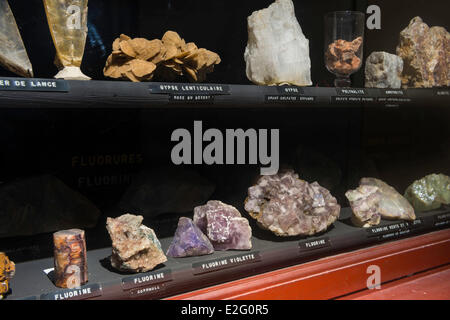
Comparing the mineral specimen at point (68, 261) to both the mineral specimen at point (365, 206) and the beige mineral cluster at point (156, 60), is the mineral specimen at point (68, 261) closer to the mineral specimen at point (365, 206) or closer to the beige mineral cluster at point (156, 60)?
the beige mineral cluster at point (156, 60)

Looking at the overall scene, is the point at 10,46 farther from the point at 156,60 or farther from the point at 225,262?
the point at 225,262

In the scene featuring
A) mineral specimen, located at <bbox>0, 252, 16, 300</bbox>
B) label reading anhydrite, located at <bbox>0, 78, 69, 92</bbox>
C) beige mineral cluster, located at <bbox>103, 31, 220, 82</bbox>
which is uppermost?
beige mineral cluster, located at <bbox>103, 31, 220, 82</bbox>

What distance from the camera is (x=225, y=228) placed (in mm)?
1655

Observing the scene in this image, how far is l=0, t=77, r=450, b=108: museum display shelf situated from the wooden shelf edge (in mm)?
569

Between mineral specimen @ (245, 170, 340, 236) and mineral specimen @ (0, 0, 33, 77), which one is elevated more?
mineral specimen @ (0, 0, 33, 77)

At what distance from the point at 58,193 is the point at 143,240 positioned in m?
0.45

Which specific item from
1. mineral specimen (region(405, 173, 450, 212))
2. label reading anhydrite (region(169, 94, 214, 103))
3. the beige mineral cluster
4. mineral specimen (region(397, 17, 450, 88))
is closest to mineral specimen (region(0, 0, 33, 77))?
the beige mineral cluster

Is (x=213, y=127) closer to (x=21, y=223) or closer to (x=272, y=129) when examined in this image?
(x=272, y=129)

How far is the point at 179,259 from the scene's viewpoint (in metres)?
1.57

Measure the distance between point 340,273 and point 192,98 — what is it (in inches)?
33.5

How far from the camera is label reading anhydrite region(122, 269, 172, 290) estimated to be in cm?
138

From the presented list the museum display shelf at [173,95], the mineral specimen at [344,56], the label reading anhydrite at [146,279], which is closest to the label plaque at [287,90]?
the museum display shelf at [173,95]

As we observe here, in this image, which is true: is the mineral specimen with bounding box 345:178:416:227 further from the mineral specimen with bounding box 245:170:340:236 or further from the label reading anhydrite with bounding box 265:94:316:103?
the label reading anhydrite with bounding box 265:94:316:103
